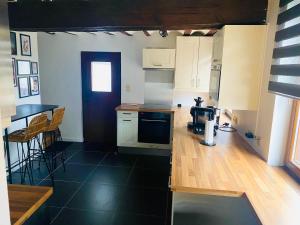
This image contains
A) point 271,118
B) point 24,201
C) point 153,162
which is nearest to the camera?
point 24,201

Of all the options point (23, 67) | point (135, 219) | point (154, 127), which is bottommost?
point (135, 219)

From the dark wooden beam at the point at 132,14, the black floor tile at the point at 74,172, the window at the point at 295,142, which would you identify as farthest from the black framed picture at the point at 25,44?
the window at the point at 295,142

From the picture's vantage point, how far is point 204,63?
13.9ft

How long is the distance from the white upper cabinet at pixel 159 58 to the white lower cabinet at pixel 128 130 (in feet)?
3.31

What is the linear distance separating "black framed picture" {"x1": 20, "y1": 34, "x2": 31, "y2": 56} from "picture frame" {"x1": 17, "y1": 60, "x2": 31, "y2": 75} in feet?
0.48

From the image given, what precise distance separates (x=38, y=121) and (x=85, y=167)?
3.82 ft

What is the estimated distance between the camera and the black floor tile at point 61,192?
2.97 metres

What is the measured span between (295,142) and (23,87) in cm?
394

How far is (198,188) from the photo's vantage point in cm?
163

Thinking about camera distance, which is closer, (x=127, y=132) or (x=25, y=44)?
(x=25, y=44)

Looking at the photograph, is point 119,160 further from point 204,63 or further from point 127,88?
point 204,63

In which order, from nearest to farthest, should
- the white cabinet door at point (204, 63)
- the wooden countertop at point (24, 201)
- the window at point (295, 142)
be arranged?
the wooden countertop at point (24, 201)
the window at point (295, 142)
the white cabinet door at point (204, 63)

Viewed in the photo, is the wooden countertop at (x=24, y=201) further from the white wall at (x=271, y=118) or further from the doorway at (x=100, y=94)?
the doorway at (x=100, y=94)

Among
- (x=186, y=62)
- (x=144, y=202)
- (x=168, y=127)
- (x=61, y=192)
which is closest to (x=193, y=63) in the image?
(x=186, y=62)
